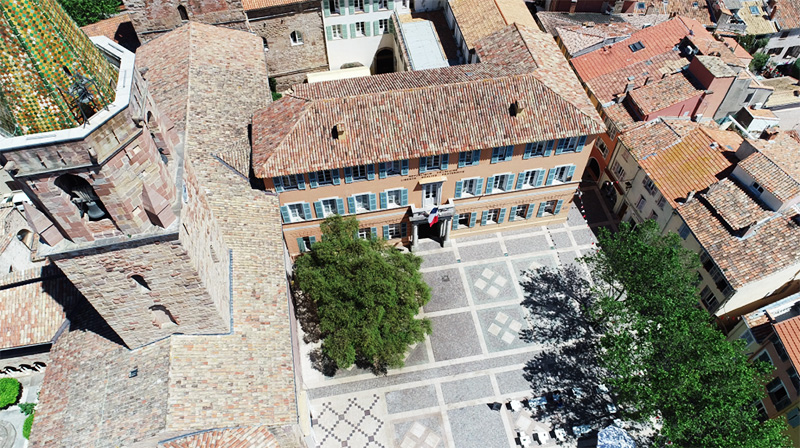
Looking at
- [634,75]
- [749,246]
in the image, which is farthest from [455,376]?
[634,75]

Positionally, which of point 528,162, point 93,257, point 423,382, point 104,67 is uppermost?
point 104,67

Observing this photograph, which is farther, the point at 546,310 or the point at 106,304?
the point at 546,310

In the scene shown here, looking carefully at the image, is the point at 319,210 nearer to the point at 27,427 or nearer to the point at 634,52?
the point at 27,427

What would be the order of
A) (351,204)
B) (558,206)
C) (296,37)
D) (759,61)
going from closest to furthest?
(351,204), (558,206), (296,37), (759,61)

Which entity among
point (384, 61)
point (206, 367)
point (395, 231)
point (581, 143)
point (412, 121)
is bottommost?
point (395, 231)

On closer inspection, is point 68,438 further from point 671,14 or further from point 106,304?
point 671,14

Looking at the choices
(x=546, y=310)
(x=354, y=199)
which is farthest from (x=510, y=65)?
(x=546, y=310)

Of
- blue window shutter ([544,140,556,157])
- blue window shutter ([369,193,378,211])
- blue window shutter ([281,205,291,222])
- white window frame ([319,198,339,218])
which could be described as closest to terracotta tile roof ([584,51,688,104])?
blue window shutter ([544,140,556,157])
